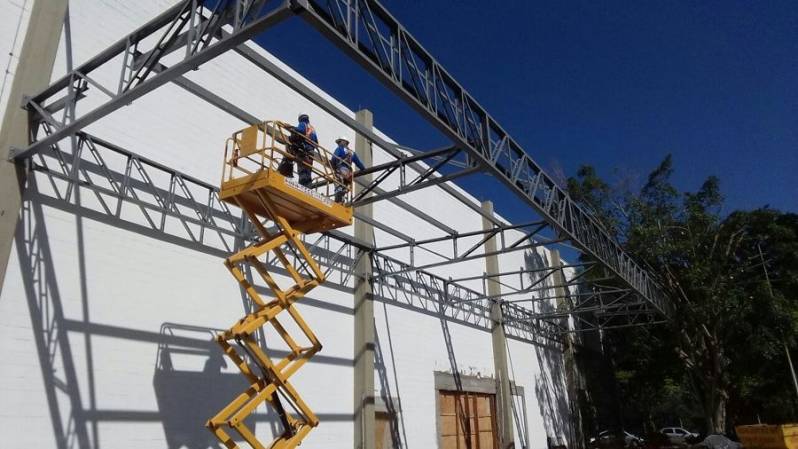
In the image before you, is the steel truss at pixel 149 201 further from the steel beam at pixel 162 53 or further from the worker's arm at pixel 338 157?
the worker's arm at pixel 338 157

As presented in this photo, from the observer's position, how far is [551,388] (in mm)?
28438

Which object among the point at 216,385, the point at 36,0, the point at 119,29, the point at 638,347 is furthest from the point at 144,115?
the point at 638,347

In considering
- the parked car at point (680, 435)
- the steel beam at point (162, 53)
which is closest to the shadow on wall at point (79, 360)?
the steel beam at point (162, 53)

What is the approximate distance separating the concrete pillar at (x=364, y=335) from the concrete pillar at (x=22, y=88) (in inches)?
300

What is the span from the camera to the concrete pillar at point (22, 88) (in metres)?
A: 8.41

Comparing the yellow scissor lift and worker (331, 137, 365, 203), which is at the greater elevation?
worker (331, 137, 365, 203)

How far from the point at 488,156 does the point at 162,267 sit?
6.71 metres

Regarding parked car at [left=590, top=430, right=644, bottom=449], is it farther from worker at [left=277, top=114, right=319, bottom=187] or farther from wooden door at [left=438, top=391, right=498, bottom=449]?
worker at [left=277, top=114, right=319, bottom=187]

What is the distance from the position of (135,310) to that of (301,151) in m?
4.23

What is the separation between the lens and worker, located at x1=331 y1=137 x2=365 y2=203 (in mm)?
10898

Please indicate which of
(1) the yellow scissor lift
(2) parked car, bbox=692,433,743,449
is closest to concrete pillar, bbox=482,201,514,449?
(2) parked car, bbox=692,433,743,449

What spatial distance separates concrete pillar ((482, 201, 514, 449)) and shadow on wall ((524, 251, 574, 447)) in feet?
13.7

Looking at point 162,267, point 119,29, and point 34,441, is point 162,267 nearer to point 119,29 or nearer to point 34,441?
point 34,441

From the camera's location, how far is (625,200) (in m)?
28.4
